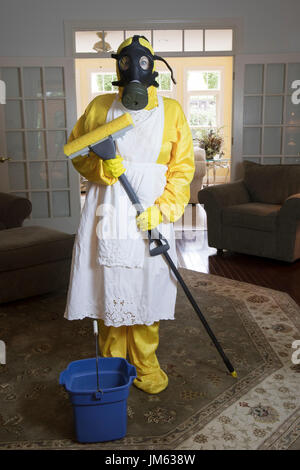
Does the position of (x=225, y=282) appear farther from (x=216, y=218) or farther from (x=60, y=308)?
(x=60, y=308)

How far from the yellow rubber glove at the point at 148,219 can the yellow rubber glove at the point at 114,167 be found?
7.8 inches

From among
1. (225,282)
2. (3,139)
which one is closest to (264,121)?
(225,282)

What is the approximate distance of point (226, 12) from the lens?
5.06 meters

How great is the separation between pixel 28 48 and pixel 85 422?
14.8ft

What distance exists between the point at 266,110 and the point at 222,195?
1.55 meters

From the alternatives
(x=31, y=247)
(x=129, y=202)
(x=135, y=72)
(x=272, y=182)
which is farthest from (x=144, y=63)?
(x=272, y=182)

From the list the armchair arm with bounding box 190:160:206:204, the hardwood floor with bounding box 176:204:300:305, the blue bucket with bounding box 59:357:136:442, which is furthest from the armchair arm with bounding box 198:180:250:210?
the blue bucket with bounding box 59:357:136:442

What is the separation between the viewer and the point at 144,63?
185cm

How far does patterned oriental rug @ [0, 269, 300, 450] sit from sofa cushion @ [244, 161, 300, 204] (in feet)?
4.89

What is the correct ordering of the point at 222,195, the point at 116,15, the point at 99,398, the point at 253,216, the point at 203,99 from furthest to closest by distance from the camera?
the point at 203,99 < the point at 116,15 < the point at 222,195 < the point at 253,216 < the point at 99,398

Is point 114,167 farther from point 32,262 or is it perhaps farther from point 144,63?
point 32,262

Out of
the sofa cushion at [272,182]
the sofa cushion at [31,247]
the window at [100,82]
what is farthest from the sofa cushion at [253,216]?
the window at [100,82]

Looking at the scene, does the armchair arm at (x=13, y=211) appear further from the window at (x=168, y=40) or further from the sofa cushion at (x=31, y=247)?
the window at (x=168, y=40)

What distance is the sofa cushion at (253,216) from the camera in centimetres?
407
